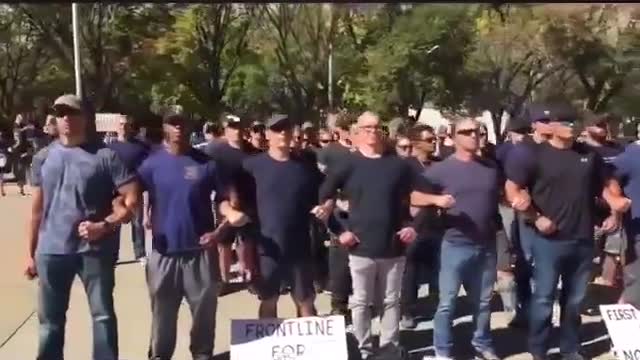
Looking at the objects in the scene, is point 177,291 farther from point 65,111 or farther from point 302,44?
point 302,44

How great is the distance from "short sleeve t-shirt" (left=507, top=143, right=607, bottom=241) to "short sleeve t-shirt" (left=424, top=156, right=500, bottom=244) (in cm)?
20

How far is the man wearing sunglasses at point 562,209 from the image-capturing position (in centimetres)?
611

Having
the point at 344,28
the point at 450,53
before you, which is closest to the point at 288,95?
the point at 344,28

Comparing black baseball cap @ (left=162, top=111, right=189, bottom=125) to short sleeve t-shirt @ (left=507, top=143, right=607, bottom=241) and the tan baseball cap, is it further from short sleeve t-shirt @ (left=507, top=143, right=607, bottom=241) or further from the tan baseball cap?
short sleeve t-shirt @ (left=507, top=143, right=607, bottom=241)

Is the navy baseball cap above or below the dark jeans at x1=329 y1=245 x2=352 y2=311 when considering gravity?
above

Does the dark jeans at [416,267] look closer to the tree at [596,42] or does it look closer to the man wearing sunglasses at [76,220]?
the man wearing sunglasses at [76,220]

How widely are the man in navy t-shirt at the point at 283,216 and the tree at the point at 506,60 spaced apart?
32.1 m

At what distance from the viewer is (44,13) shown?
118 ft

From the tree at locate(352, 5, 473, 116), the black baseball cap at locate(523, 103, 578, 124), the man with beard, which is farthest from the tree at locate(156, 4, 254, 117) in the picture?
the black baseball cap at locate(523, 103, 578, 124)

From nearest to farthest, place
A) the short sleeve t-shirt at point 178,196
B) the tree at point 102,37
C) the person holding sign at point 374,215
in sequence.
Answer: the short sleeve t-shirt at point 178,196, the person holding sign at point 374,215, the tree at point 102,37

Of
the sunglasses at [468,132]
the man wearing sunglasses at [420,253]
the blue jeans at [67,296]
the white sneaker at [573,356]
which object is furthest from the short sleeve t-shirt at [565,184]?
the blue jeans at [67,296]

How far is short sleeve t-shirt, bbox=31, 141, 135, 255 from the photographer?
218 inches

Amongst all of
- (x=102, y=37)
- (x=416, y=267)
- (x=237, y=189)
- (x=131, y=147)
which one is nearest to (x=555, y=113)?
(x=416, y=267)

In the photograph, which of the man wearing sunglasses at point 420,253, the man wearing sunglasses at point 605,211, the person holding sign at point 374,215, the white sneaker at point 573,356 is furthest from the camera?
the man wearing sunglasses at point 420,253
